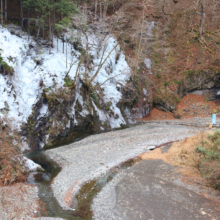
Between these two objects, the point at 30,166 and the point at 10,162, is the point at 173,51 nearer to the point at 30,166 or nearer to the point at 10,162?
the point at 30,166

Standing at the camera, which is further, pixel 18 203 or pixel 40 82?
pixel 40 82

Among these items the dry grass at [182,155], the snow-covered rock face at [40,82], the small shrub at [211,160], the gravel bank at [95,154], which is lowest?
the gravel bank at [95,154]

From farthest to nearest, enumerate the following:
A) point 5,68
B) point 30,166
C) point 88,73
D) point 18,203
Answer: point 88,73 < point 5,68 < point 30,166 < point 18,203

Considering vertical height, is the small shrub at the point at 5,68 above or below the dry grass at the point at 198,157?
above

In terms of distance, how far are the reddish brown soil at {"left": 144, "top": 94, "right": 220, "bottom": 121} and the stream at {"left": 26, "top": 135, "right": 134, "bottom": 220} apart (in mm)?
12698

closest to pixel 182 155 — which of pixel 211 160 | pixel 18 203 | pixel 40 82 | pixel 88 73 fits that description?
A: pixel 211 160

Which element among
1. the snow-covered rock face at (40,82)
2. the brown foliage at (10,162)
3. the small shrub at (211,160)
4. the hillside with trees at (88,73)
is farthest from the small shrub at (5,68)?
the small shrub at (211,160)

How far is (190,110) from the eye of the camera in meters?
22.8

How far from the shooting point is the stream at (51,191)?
6516 millimetres

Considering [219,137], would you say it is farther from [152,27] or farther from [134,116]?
[152,27]

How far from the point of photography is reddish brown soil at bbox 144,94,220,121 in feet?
72.9

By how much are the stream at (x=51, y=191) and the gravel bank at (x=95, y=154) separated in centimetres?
23

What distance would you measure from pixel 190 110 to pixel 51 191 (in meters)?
18.2

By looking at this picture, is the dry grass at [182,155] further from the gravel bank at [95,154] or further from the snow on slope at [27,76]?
the snow on slope at [27,76]
